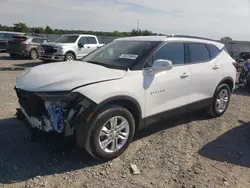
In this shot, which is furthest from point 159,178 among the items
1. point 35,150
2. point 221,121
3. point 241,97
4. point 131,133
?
point 241,97

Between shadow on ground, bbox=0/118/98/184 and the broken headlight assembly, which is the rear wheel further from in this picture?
the broken headlight assembly

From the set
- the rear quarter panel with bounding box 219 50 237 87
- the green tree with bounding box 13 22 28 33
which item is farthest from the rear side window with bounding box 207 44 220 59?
the green tree with bounding box 13 22 28 33

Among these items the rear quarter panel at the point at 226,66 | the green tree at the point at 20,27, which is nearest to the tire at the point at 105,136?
the rear quarter panel at the point at 226,66

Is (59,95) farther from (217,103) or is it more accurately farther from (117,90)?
(217,103)

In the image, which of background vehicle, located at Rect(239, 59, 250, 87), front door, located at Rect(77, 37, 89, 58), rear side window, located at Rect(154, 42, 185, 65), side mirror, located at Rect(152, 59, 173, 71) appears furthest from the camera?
front door, located at Rect(77, 37, 89, 58)

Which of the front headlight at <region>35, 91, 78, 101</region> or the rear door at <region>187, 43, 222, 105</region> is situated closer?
the front headlight at <region>35, 91, 78, 101</region>

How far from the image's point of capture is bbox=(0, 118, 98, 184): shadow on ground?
350 cm

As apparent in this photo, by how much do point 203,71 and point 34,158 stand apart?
3.29 meters

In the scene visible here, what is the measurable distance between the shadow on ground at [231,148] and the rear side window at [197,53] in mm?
1453

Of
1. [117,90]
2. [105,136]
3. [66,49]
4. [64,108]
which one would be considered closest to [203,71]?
[117,90]

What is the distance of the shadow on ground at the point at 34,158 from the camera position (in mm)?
3502

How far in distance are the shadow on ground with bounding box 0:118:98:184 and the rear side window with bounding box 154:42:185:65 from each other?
6.35 ft

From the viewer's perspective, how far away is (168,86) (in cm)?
442

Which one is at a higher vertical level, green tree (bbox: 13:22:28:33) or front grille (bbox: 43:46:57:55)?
green tree (bbox: 13:22:28:33)
